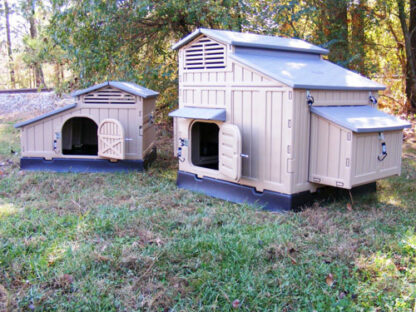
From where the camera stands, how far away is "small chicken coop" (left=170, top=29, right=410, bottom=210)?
573cm

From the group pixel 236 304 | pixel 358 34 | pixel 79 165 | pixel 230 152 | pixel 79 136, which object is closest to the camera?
pixel 236 304

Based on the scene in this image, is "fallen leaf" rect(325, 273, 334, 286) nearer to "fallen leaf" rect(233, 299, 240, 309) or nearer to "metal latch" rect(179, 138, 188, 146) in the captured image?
"fallen leaf" rect(233, 299, 240, 309)

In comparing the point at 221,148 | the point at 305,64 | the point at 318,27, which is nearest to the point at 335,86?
the point at 305,64

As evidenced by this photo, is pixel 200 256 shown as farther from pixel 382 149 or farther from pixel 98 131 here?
pixel 98 131

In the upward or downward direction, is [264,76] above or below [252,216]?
above

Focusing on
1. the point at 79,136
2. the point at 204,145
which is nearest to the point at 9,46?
the point at 79,136

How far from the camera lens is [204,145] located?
8.30 m

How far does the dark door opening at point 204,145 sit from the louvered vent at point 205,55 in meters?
1.05

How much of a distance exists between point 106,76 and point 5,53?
67.0 feet

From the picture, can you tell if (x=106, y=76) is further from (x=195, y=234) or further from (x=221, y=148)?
(x=195, y=234)

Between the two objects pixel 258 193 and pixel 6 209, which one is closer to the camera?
pixel 6 209

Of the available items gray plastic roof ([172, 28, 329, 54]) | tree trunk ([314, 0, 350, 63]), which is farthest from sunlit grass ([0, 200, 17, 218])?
tree trunk ([314, 0, 350, 63])

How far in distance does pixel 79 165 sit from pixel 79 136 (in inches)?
65.3

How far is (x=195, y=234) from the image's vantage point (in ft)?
16.3
